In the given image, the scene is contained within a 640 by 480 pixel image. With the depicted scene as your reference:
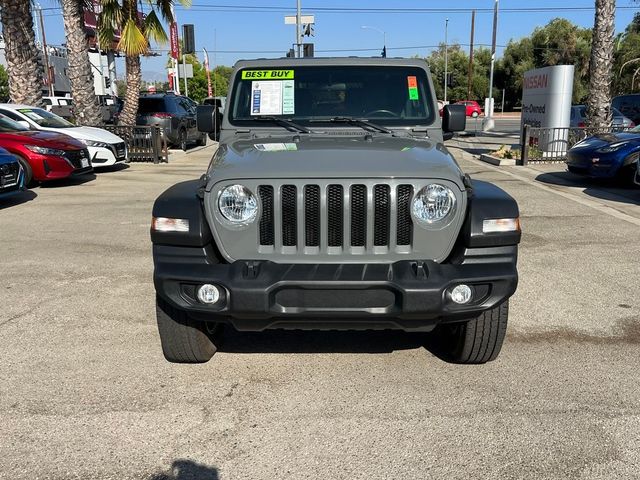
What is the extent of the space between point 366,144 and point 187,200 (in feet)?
4.03

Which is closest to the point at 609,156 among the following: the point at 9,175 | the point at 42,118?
the point at 9,175

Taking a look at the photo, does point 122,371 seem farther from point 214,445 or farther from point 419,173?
point 419,173

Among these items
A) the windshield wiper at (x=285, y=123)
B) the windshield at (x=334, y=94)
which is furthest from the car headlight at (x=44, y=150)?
the windshield wiper at (x=285, y=123)

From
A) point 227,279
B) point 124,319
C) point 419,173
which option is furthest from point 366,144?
point 124,319

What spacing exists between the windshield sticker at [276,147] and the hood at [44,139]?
8684mm

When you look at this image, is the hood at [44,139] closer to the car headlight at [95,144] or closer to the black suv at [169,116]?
the car headlight at [95,144]

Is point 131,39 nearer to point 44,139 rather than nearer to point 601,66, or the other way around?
point 44,139

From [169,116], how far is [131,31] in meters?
2.81

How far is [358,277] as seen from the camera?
313cm

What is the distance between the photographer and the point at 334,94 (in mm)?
4586

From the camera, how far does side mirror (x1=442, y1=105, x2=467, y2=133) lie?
4.86 meters

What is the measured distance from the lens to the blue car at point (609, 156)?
1120cm

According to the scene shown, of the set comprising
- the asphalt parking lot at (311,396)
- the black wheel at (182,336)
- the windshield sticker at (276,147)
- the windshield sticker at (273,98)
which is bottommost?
the asphalt parking lot at (311,396)

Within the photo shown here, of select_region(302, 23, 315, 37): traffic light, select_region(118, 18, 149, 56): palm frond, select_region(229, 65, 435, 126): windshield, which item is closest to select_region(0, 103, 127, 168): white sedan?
select_region(118, 18, 149, 56): palm frond
